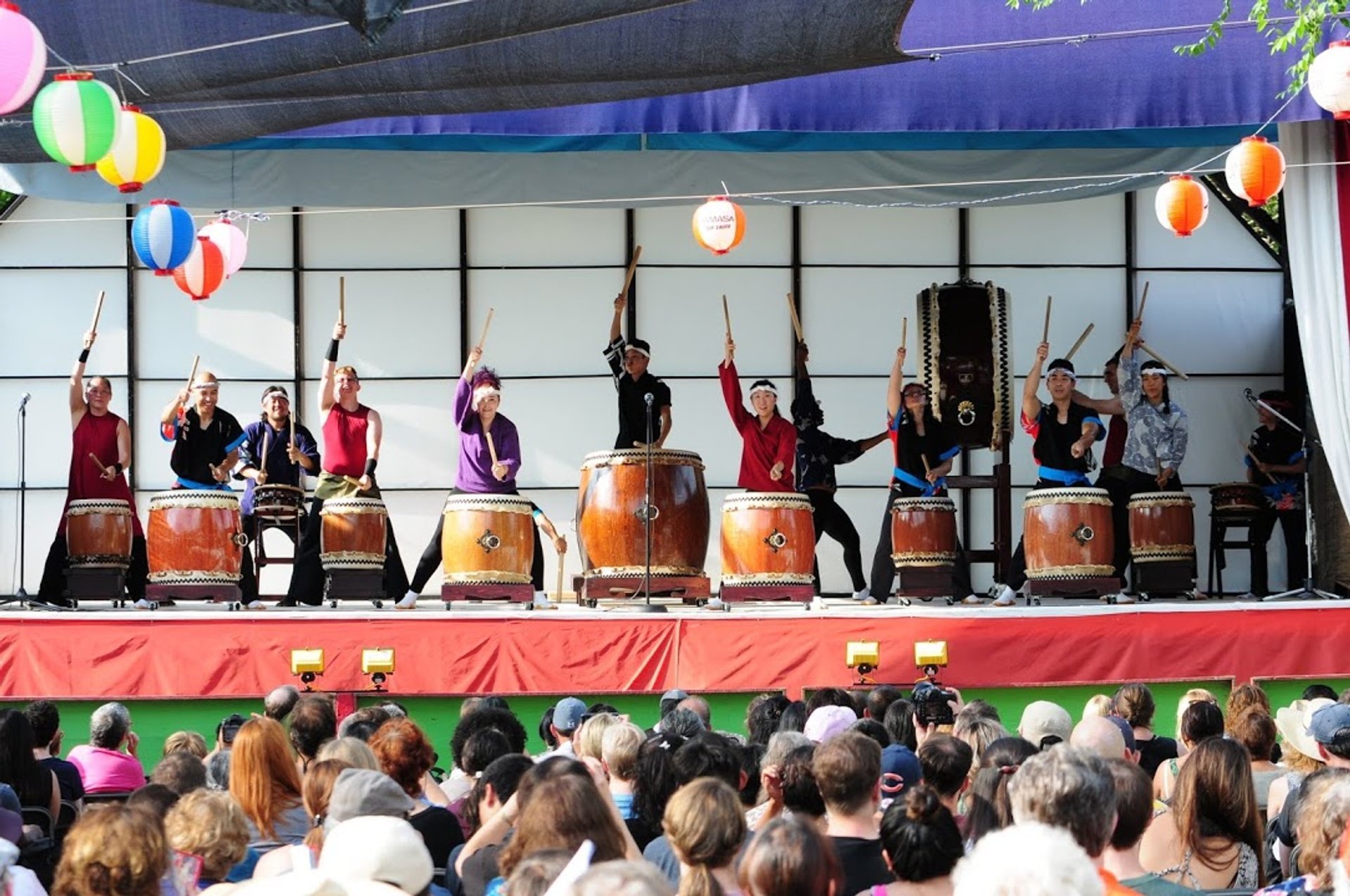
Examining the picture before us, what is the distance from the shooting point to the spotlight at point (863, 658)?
842 cm

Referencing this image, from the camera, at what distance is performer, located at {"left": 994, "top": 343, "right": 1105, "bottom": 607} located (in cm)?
990

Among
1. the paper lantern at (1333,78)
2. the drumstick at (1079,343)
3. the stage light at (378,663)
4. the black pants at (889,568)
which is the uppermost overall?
the paper lantern at (1333,78)

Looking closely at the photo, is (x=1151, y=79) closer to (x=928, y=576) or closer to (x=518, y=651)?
(x=928, y=576)

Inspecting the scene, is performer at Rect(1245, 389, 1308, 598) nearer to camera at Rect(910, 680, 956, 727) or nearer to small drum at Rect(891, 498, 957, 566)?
small drum at Rect(891, 498, 957, 566)

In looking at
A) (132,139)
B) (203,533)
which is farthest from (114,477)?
(132,139)

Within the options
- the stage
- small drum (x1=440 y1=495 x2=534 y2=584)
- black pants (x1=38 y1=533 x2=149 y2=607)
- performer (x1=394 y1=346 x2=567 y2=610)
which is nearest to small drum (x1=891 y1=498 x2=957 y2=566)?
the stage

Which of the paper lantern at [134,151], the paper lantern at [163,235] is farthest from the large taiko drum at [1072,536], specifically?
the paper lantern at [134,151]

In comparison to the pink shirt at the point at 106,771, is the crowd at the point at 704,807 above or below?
above

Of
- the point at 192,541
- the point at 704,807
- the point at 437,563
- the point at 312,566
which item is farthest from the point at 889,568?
the point at 704,807

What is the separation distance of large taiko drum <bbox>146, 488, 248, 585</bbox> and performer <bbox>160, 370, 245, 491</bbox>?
35 centimetres

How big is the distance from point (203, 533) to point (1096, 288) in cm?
606

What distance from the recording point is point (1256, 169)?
7.98 metres

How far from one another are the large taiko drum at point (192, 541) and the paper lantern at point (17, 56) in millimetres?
3909

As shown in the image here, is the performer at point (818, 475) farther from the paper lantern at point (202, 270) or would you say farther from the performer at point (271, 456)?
the paper lantern at point (202, 270)
